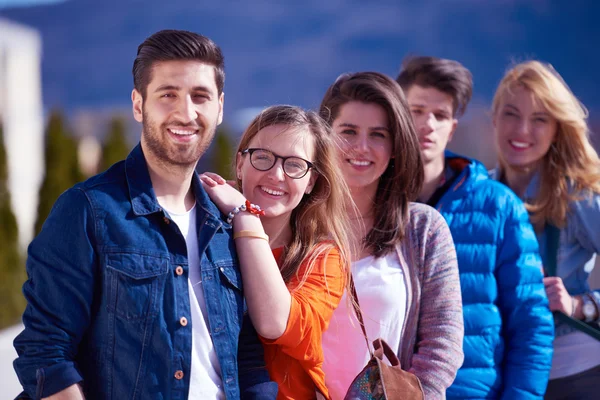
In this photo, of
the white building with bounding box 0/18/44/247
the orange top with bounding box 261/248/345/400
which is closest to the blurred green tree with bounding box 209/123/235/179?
the white building with bounding box 0/18/44/247

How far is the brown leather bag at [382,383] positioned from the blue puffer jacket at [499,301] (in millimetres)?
549

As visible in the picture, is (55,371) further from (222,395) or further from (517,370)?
(517,370)

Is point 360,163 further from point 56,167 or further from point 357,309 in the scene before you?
point 56,167

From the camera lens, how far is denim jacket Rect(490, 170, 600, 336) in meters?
3.25

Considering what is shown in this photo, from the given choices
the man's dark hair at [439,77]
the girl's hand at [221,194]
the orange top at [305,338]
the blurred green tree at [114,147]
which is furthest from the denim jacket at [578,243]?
the blurred green tree at [114,147]

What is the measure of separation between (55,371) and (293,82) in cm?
Answer: 3671

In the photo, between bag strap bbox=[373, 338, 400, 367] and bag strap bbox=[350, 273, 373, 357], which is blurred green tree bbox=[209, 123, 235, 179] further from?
bag strap bbox=[373, 338, 400, 367]

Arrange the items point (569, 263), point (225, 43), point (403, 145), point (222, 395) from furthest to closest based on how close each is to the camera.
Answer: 1. point (225, 43)
2. point (569, 263)
3. point (403, 145)
4. point (222, 395)

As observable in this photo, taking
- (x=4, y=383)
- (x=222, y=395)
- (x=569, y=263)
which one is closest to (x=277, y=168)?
(x=222, y=395)

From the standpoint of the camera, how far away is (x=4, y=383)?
3.87 m

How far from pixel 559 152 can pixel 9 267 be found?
8938mm

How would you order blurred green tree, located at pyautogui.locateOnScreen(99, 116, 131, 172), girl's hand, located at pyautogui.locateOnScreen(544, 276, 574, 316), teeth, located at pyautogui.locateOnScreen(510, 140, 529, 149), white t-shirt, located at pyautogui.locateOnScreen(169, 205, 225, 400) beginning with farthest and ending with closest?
blurred green tree, located at pyautogui.locateOnScreen(99, 116, 131, 172), teeth, located at pyautogui.locateOnScreen(510, 140, 529, 149), girl's hand, located at pyautogui.locateOnScreen(544, 276, 574, 316), white t-shirt, located at pyautogui.locateOnScreen(169, 205, 225, 400)

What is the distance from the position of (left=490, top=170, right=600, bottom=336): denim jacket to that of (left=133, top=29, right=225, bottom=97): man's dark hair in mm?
2075

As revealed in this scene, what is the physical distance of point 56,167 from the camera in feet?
42.7
